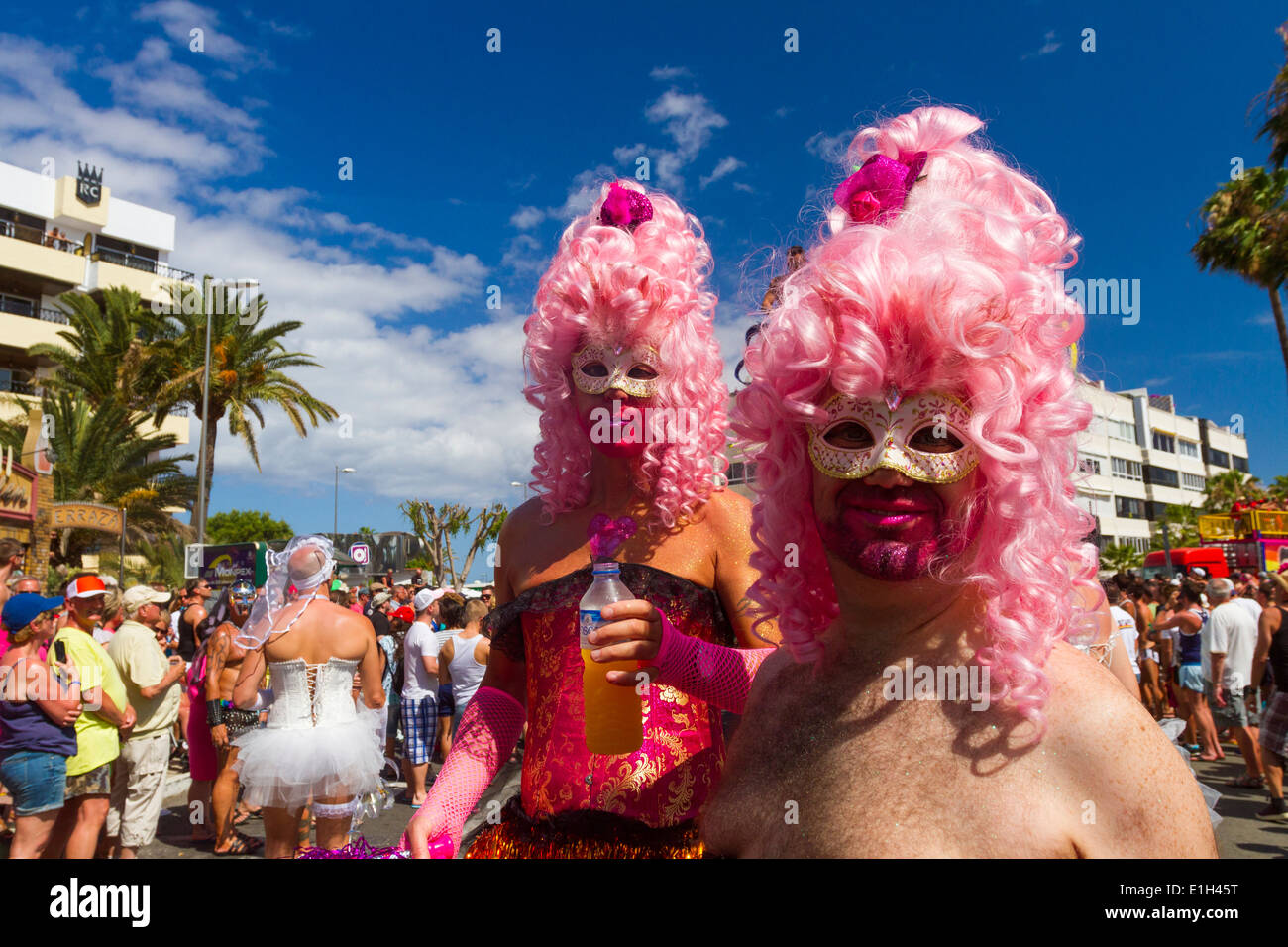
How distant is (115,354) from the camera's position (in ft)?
82.1

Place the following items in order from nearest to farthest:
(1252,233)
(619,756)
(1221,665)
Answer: (619,756), (1221,665), (1252,233)

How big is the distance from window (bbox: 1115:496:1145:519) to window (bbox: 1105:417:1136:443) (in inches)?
164

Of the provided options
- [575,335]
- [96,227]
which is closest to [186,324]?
[575,335]

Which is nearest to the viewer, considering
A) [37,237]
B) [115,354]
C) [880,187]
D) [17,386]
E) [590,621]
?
[880,187]

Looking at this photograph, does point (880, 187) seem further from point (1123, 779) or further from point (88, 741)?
point (88, 741)

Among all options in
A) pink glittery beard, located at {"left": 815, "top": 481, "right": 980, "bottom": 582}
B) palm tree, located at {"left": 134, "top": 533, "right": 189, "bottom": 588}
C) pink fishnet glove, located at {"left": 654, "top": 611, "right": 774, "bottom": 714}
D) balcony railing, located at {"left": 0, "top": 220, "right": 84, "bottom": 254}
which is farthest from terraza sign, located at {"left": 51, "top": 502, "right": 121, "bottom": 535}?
pink glittery beard, located at {"left": 815, "top": 481, "right": 980, "bottom": 582}

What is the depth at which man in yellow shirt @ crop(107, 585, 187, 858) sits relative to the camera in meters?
6.42

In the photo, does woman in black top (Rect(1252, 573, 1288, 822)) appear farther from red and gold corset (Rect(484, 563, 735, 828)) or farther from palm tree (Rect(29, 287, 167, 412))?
palm tree (Rect(29, 287, 167, 412))

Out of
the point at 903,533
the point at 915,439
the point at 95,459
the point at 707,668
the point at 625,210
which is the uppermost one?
the point at 95,459

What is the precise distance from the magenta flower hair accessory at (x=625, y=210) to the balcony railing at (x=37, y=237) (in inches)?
1763

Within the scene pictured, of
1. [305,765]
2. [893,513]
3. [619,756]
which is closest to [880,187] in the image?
[893,513]

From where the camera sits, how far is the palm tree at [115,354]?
79.2ft

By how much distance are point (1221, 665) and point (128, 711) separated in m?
9.86

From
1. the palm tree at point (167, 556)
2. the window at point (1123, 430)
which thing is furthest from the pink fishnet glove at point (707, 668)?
the window at point (1123, 430)
